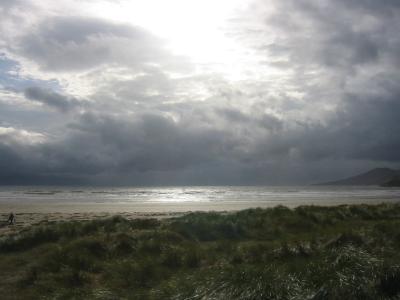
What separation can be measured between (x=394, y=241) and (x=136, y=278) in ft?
26.0

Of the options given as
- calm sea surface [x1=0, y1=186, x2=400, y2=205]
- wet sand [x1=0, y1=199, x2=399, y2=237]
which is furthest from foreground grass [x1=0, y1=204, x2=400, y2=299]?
calm sea surface [x1=0, y1=186, x2=400, y2=205]

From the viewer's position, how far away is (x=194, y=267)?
10.2 metres

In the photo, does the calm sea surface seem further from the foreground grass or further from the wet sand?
the foreground grass

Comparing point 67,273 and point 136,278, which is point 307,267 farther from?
point 67,273

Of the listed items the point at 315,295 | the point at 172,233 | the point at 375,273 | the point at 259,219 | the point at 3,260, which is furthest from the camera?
the point at 259,219

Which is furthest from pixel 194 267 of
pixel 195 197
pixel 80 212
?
pixel 195 197

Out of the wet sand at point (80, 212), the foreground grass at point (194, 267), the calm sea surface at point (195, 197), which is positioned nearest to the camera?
the foreground grass at point (194, 267)

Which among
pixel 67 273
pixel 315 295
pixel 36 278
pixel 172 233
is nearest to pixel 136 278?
pixel 67 273

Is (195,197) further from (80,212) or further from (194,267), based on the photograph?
(194,267)

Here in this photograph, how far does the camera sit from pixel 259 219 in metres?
18.5

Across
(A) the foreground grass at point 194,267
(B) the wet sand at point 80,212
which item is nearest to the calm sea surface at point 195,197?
(B) the wet sand at point 80,212

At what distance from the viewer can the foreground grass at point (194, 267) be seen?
7172mm

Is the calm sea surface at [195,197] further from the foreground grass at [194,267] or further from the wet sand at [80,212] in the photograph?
the foreground grass at [194,267]

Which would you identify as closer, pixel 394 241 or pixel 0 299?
pixel 0 299
